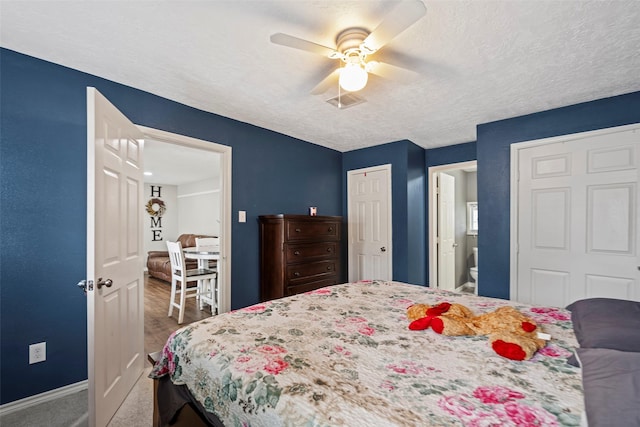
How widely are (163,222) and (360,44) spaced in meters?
7.69

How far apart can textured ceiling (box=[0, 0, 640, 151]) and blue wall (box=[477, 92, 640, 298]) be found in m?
0.20

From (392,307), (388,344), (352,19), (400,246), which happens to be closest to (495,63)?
(352,19)

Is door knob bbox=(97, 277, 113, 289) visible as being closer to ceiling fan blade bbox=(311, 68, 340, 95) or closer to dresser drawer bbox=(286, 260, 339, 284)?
dresser drawer bbox=(286, 260, 339, 284)

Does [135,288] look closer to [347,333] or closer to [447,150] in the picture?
[347,333]

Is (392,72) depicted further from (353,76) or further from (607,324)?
(607,324)

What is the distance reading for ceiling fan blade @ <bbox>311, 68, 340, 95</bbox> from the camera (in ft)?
6.21

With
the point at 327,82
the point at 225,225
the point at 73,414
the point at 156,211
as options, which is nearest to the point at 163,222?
the point at 156,211

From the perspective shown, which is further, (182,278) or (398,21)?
(182,278)

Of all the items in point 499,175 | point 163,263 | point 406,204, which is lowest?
point 163,263

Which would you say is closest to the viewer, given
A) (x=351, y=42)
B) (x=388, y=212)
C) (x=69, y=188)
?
(x=351, y=42)

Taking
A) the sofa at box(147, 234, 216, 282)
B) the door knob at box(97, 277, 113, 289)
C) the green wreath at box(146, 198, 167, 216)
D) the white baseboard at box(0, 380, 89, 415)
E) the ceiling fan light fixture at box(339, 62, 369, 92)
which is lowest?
the white baseboard at box(0, 380, 89, 415)

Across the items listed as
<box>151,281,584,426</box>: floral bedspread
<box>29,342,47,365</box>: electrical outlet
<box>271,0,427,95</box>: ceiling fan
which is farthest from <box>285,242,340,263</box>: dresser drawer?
<box>29,342,47,365</box>: electrical outlet

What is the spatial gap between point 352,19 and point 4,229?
Result: 2.50 meters

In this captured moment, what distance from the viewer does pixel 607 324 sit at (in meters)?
1.13
